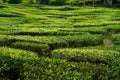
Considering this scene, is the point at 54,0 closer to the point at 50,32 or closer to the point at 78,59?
the point at 50,32

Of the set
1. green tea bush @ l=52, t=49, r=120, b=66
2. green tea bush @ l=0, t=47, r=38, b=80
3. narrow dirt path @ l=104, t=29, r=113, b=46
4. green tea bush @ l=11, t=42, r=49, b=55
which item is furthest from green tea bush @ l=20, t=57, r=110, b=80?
narrow dirt path @ l=104, t=29, r=113, b=46

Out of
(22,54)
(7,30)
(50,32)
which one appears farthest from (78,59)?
(7,30)

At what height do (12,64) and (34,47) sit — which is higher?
(12,64)

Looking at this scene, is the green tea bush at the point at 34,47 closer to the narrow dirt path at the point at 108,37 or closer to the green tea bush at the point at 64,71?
the green tea bush at the point at 64,71

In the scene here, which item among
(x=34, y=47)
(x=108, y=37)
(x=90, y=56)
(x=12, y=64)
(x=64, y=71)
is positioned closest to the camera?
(x=64, y=71)

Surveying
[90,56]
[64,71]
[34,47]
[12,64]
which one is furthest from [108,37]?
[64,71]

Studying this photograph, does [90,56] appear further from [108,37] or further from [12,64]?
[108,37]

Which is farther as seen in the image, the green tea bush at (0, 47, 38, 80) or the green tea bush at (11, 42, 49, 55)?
the green tea bush at (11, 42, 49, 55)

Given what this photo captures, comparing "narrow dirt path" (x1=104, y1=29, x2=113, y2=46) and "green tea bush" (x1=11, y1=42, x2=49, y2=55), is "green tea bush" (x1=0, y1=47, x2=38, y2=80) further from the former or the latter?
"narrow dirt path" (x1=104, y1=29, x2=113, y2=46)

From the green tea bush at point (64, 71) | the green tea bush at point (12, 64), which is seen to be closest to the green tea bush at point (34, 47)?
the green tea bush at point (12, 64)

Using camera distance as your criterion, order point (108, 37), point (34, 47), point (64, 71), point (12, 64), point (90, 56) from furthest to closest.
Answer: point (108, 37) < point (34, 47) < point (90, 56) < point (12, 64) < point (64, 71)

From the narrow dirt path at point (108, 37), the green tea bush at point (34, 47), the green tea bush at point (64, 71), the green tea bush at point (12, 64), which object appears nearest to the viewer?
the green tea bush at point (64, 71)

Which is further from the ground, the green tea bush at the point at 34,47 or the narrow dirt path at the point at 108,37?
the green tea bush at the point at 34,47

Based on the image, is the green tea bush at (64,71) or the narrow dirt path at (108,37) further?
the narrow dirt path at (108,37)
